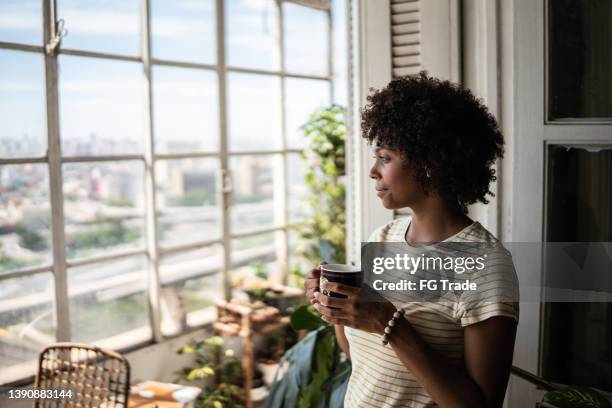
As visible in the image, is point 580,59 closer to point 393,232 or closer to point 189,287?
point 393,232

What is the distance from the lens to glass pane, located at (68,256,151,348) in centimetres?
264

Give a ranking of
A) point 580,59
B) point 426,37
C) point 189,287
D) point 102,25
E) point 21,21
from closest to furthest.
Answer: point 580,59 → point 426,37 → point 21,21 → point 102,25 → point 189,287

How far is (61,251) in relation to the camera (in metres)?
2.53

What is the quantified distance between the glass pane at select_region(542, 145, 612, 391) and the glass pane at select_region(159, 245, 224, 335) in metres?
1.96

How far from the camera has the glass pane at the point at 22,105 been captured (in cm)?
236

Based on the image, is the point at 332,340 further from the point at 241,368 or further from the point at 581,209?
the point at 241,368

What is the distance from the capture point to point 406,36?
1946 mm

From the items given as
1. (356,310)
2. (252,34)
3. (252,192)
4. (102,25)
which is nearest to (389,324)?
(356,310)

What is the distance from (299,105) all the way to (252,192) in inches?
27.2

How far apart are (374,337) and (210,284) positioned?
2.18m

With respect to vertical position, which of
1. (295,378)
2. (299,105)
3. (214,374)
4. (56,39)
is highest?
(56,39)

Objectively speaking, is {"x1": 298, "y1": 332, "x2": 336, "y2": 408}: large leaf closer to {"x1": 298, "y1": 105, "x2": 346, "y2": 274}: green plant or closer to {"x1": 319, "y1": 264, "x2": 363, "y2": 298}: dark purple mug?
{"x1": 319, "y1": 264, "x2": 363, "y2": 298}: dark purple mug

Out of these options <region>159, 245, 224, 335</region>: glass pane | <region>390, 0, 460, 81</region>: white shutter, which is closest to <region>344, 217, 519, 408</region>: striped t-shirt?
<region>390, 0, 460, 81</region>: white shutter

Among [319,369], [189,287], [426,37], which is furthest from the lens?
[189,287]
